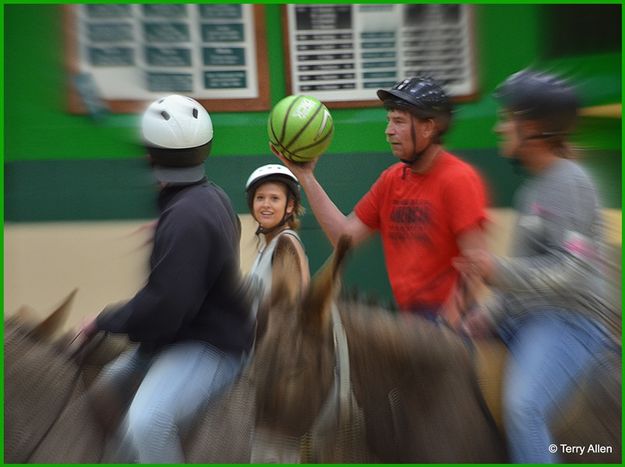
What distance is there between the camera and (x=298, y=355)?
3156mm

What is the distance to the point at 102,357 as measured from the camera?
3.53m

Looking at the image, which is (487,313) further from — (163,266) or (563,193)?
(163,266)

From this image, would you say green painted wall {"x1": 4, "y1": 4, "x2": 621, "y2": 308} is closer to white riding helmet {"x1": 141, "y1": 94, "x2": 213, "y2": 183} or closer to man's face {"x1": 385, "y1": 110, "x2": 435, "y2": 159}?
man's face {"x1": 385, "y1": 110, "x2": 435, "y2": 159}

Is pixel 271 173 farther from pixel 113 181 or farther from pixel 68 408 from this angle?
pixel 68 408

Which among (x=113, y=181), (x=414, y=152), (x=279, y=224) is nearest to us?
(x=414, y=152)

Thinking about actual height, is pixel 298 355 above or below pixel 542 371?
above

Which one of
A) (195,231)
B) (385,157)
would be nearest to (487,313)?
(195,231)

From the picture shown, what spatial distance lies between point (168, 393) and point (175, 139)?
94 centimetres

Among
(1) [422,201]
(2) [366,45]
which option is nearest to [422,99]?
(1) [422,201]

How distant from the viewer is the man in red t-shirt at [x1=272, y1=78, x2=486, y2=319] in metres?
3.81

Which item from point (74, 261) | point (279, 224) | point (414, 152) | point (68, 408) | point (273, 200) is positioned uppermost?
point (414, 152)

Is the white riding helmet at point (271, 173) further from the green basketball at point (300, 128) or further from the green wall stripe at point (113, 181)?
the green wall stripe at point (113, 181)

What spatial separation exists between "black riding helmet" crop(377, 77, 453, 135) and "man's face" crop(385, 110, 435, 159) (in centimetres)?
3

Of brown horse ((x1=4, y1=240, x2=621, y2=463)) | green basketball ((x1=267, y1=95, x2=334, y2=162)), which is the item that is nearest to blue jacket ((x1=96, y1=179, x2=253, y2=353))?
brown horse ((x1=4, y1=240, x2=621, y2=463))
